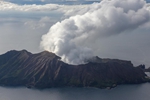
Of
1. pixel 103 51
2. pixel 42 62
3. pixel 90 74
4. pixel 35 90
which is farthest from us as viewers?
pixel 103 51

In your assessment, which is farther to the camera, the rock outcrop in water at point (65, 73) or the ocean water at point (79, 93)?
the rock outcrop in water at point (65, 73)

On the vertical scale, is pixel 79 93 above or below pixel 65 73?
below

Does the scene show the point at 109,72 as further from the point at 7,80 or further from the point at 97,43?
the point at 97,43

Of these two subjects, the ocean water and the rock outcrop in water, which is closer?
the ocean water

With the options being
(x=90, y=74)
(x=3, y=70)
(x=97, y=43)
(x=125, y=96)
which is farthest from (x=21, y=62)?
(x=97, y=43)

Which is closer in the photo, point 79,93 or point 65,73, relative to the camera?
point 79,93
